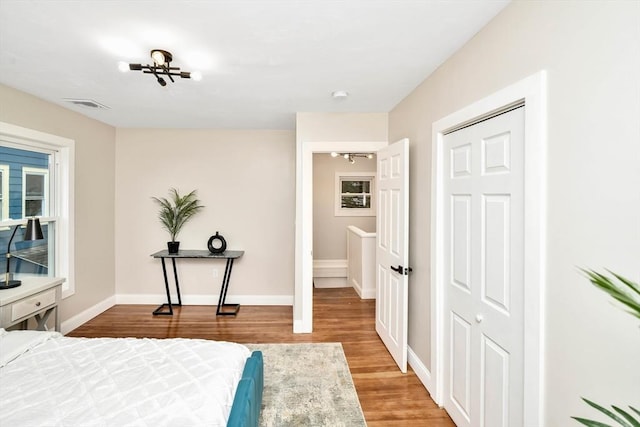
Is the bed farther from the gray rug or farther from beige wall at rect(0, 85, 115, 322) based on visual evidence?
beige wall at rect(0, 85, 115, 322)

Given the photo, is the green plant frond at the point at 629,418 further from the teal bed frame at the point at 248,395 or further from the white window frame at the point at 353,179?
the white window frame at the point at 353,179

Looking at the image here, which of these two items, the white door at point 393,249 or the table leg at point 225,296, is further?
the table leg at point 225,296

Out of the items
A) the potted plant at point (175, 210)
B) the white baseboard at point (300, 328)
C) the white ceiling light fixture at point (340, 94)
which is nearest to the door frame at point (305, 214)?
the white baseboard at point (300, 328)

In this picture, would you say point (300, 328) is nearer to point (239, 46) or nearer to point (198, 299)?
point (198, 299)

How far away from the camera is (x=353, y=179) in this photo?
6.56 meters

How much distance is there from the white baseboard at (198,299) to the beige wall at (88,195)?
0.24 m

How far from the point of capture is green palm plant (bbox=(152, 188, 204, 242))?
4230 mm

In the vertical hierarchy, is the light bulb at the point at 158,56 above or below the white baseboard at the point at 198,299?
above

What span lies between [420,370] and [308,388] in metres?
0.96

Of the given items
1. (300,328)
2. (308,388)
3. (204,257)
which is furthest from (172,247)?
(308,388)

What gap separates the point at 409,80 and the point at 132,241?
4.17 metres

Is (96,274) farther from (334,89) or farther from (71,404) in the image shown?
(334,89)

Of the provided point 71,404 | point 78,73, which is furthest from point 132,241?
point 71,404

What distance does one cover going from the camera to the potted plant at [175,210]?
4223 millimetres
